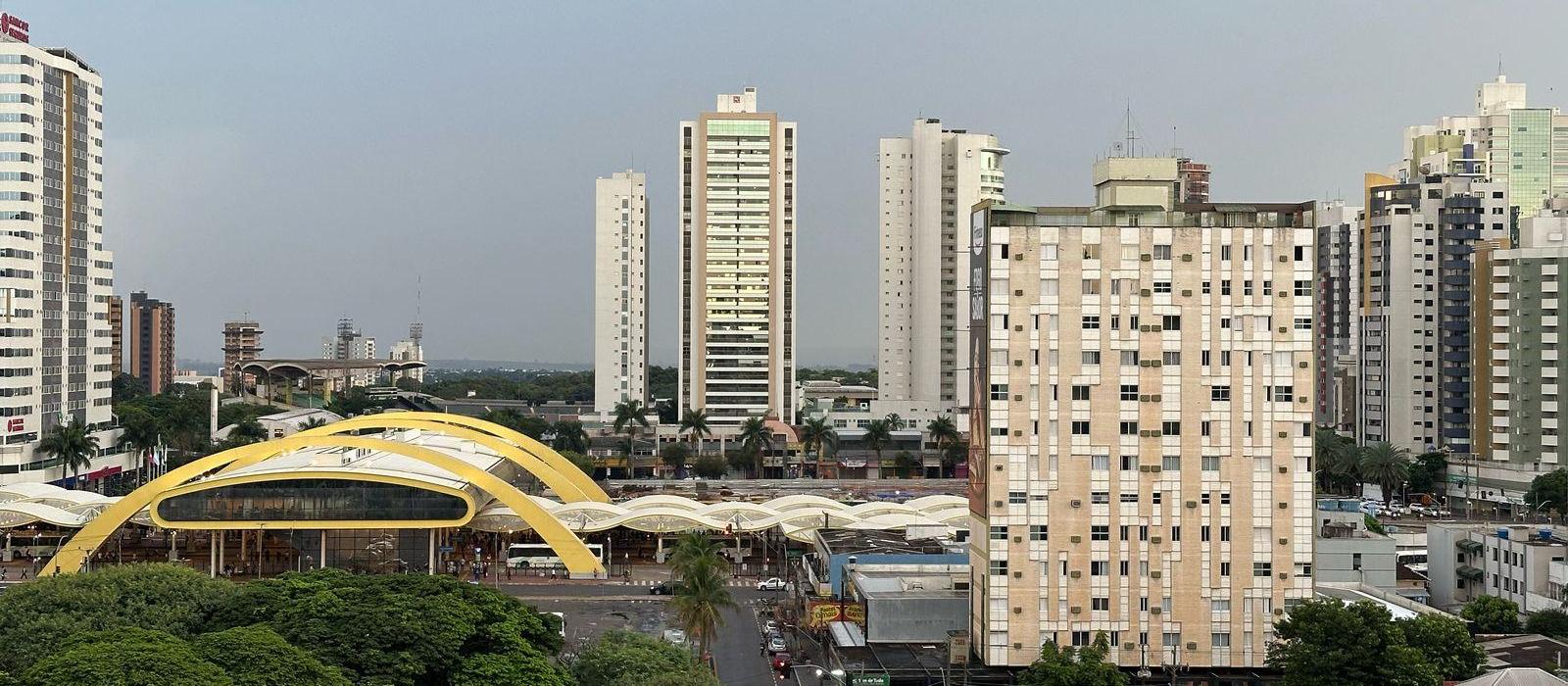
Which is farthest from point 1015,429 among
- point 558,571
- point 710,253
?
point 710,253

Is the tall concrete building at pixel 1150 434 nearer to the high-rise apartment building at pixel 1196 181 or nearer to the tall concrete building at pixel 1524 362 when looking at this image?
the tall concrete building at pixel 1524 362

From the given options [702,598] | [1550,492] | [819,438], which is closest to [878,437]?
[819,438]

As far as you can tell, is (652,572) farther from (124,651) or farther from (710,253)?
(710,253)

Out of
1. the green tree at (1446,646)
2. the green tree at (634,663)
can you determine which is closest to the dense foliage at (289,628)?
the green tree at (634,663)

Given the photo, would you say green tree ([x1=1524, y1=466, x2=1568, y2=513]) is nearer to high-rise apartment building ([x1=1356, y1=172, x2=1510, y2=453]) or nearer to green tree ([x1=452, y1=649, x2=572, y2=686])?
high-rise apartment building ([x1=1356, y1=172, x2=1510, y2=453])

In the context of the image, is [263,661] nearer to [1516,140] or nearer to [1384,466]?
[1384,466]

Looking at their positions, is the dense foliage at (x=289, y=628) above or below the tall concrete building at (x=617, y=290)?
below
